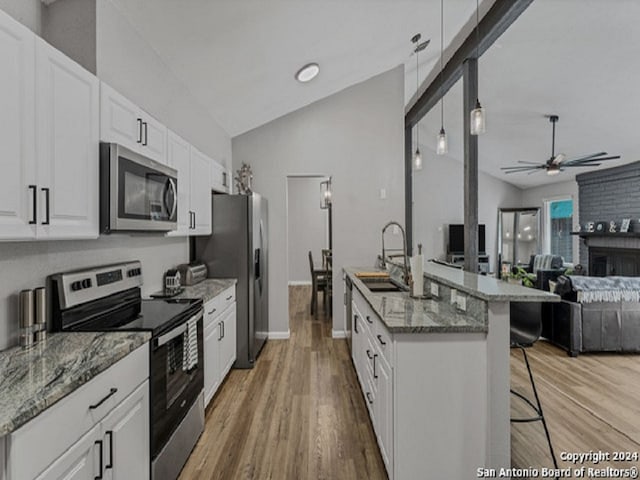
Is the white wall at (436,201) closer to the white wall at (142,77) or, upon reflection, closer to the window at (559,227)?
the window at (559,227)

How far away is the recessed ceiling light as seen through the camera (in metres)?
3.66

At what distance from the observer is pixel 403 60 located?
4.65 m

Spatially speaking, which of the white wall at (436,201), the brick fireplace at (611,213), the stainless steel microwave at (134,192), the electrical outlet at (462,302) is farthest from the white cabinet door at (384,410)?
the white wall at (436,201)

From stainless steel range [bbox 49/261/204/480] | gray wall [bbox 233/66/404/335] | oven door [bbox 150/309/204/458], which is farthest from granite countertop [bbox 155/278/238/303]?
gray wall [bbox 233/66/404/335]

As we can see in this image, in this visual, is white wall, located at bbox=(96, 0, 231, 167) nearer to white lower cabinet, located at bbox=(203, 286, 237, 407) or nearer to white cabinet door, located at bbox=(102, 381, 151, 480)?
white lower cabinet, located at bbox=(203, 286, 237, 407)

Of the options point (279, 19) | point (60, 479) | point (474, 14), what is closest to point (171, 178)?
point (279, 19)

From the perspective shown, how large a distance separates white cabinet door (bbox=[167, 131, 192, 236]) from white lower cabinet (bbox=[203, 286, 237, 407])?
0.65 metres

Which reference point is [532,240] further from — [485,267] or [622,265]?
[622,265]

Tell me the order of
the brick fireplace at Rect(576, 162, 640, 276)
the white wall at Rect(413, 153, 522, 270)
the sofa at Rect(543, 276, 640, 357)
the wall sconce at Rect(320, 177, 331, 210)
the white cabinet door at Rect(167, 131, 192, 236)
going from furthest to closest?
the white wall at Rect(413, 153, 522, 270), the brick fireplace at Rect(576, 162, 640, 276), the wall sconce at Rect(320, 177, 331, 210), the sofa at Rect(543, 276, 640, 357), the white cabinet door at Rect(167, 131, 192, 236)

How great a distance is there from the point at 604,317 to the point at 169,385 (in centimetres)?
442

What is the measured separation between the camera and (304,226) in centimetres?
919

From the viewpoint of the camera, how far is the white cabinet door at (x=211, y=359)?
2.69 m

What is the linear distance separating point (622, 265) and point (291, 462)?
6.99 metres

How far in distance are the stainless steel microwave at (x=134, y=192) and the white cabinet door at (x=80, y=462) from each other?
3.03ft
